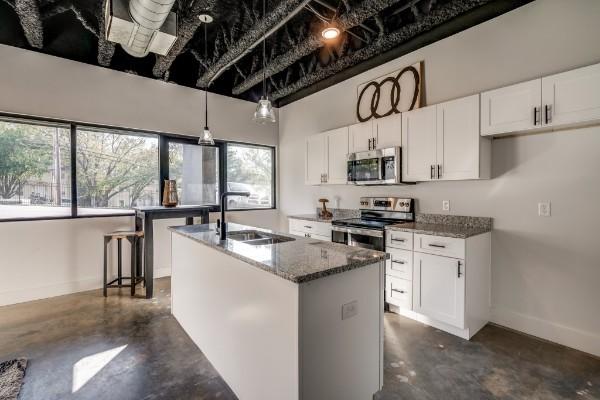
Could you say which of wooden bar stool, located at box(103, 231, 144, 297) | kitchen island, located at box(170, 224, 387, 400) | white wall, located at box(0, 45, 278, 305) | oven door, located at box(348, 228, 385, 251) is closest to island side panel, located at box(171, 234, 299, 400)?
kitchen island, located at box(170, 224, 387, 400)

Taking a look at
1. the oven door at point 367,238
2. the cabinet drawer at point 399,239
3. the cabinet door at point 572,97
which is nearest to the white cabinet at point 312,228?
the oven door at point 367,238

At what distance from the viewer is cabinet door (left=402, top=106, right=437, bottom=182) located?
116 inches

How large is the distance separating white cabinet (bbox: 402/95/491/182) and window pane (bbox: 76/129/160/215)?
3545mm

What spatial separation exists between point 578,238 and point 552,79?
4.23 ft

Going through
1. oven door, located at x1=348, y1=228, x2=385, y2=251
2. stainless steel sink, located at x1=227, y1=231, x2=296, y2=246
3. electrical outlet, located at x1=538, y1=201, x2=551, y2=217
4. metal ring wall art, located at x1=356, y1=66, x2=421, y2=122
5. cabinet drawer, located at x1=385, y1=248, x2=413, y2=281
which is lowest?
cabinet drawer, located at x1=385, y1=248, x2=413, y2=281

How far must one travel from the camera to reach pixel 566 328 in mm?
2381

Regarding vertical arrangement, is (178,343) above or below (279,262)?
below

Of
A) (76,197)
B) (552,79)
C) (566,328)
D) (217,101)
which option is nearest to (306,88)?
(217,101)

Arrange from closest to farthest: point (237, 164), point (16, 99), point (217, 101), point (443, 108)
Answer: point (443, 108)
point (16, 99)
point (217, 101)
point (237, 164)

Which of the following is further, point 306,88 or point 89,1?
point 306,88

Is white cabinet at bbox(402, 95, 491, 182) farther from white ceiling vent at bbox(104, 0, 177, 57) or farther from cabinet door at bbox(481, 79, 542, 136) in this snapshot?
white ceiling vent at bbox(104, 0, 177, 57)

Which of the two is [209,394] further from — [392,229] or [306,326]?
[392,229]

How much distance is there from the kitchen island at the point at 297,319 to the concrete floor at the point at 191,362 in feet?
1.34

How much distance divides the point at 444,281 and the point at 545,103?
165 cm
